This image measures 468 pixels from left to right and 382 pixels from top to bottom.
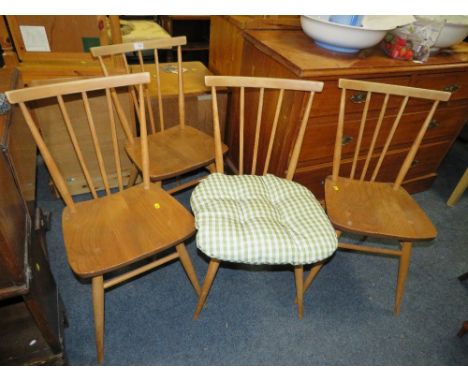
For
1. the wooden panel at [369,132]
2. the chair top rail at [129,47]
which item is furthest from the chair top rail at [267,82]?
the chair top rail at [129,47]

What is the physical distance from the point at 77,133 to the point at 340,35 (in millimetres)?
1383

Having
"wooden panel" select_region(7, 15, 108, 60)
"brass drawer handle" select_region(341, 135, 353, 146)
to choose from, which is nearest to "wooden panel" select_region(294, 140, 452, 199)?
"brass drawer handle" select_region(341, 135, 353, 146)

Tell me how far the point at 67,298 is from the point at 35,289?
1.85ft

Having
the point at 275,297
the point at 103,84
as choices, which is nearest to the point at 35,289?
the point at 103,84

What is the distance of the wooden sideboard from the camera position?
1.42 meters

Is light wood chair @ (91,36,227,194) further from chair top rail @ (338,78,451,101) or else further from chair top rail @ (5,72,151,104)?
chair top rail @ (338,78,451,101)

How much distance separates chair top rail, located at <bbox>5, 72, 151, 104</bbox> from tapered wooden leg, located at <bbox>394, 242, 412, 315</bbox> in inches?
51.0

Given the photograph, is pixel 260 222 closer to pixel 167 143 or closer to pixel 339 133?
pixel 339 133

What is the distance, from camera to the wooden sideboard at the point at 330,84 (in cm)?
142

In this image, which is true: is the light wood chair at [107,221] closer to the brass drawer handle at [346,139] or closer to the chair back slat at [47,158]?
the chair back slat at [47,158]

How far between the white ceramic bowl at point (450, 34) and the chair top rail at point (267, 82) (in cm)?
82

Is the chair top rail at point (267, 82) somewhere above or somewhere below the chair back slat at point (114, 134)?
above

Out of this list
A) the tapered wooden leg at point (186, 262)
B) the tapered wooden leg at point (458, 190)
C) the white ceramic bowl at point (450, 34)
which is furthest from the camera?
the tapered wooden leg at point (458, 190)
